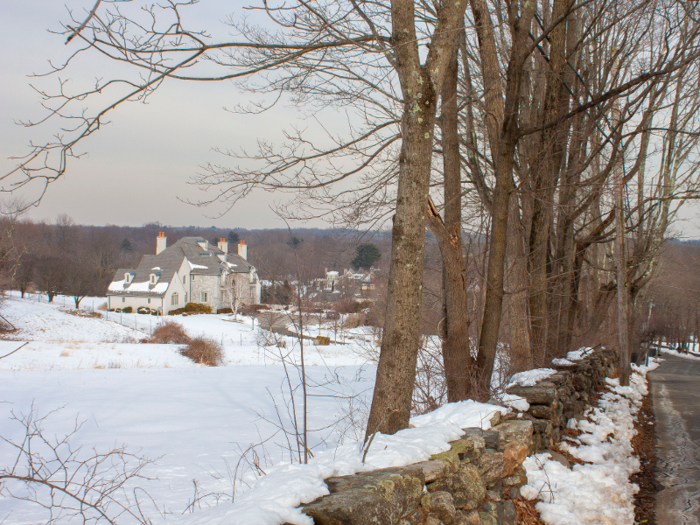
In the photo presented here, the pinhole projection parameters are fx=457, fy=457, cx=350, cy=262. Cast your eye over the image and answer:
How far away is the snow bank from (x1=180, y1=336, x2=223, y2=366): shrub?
48.9 feet

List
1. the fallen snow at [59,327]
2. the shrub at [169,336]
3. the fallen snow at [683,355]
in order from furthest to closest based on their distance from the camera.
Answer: the fallen snow at [683,355]
the fallen snow at [59,327]
the shrub at [169,336]

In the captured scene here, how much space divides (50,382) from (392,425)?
10.1 metres

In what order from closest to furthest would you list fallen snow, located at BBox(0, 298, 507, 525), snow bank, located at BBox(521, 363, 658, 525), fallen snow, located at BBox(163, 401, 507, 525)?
1. fallen snow, located at BBox(163, 401, 507, 525)
2. fallen snow, located at BBox(0, 298, 507, 525)
3. snow bank, located at BBox(521, 363, 658, 525)

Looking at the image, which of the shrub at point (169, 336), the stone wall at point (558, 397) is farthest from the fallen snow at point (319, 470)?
the shrub at point (169, 336)

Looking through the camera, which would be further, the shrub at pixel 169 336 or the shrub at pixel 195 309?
the shrub at pixel 195 309

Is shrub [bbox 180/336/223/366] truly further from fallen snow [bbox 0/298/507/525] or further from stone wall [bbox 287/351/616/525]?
stone wall [bbox 287/351/616/525]

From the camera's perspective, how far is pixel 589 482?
4613 millimetres

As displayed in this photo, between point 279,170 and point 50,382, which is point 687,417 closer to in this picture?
point 279,170

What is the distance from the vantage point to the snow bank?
4.01 meters

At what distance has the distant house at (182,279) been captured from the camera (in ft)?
118

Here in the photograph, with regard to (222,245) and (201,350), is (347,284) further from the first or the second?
(222,245)

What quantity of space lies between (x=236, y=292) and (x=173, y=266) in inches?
230

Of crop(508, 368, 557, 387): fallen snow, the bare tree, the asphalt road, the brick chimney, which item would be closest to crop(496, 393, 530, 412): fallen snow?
crop(508, 368, 557, 387): fallen snow

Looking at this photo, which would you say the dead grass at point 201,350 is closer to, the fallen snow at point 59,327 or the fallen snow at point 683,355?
the fallen snow at point 59,327
